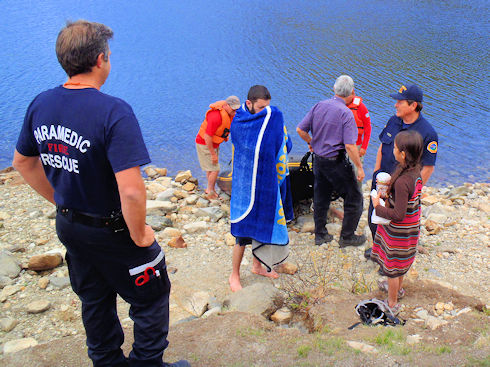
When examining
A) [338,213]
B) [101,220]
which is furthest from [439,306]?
[101,220]

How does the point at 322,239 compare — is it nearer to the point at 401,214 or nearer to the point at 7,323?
the point at 401,214

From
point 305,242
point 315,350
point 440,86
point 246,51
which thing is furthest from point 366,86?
point 315,350

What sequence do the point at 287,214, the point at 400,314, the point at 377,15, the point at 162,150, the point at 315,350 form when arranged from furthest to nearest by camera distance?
the point at 377,15, the point at 162,150, the point at 287,214, the point at 400,314, the point at 315,350

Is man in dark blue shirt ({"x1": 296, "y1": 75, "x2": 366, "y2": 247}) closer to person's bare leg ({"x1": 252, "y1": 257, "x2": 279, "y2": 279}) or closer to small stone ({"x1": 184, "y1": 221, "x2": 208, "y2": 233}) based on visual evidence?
person's bare leg ({"x1": 252, "y1": 257, "x2": 279, "y2": 279})

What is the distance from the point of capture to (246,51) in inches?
639

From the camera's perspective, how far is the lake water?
34.0ft

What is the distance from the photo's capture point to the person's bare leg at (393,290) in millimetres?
3730

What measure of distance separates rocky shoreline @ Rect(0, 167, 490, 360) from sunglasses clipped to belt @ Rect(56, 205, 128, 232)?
1.60 meters

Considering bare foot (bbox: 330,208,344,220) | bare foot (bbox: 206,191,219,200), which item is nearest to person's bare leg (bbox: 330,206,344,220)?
bare foot (bbox: 330,208,344,220)

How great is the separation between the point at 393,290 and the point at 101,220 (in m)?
2.59

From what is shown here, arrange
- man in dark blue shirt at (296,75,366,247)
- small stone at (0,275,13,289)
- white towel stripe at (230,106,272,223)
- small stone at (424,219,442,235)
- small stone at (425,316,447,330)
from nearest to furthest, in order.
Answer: small stone at (425,316,447,330)
white towel stripe at (230,106,272,223)
small stone at (0,275,13,289)
man in dark blue shirt at (296,75,366,247)
small stone at (424,219,442,235)

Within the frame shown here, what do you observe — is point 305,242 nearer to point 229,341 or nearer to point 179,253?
point 179,253

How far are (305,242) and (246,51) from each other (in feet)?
40.0

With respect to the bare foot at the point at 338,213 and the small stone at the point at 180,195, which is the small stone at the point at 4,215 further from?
the bare foot at the point at 338,213
